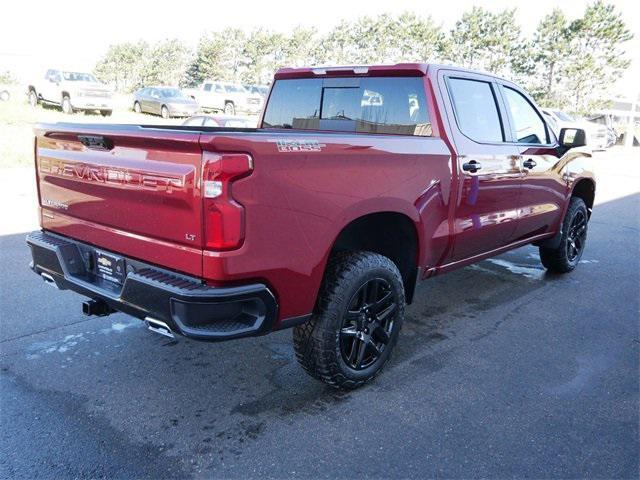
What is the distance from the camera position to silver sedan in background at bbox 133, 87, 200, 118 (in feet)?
81.6

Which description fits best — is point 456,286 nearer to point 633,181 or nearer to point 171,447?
point 171,447

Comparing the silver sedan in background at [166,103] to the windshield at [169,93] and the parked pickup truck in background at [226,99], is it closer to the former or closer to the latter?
the windshield at [169,93]

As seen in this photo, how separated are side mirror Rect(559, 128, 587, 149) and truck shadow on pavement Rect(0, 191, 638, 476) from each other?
1.52 m

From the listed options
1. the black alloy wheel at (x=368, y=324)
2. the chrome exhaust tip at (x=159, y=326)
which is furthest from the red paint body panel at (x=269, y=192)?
the black alloy wheel at (x=368, y=324)

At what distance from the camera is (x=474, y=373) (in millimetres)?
3635

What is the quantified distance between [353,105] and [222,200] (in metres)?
2.04

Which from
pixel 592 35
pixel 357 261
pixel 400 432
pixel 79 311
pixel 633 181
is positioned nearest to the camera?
pixel 400 432

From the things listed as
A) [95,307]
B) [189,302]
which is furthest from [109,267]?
[189,302]

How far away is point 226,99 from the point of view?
2916cm

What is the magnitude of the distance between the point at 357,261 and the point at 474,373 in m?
1.17

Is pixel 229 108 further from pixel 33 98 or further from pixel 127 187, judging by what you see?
pixel 127 187

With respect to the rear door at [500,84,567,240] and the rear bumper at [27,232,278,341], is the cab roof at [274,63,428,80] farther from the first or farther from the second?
the rear bumper at [27,232,278,341]

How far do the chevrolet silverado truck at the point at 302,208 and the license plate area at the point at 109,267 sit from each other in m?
0.01

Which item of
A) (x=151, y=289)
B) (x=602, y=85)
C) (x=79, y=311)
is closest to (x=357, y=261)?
(x=151, y=289)
